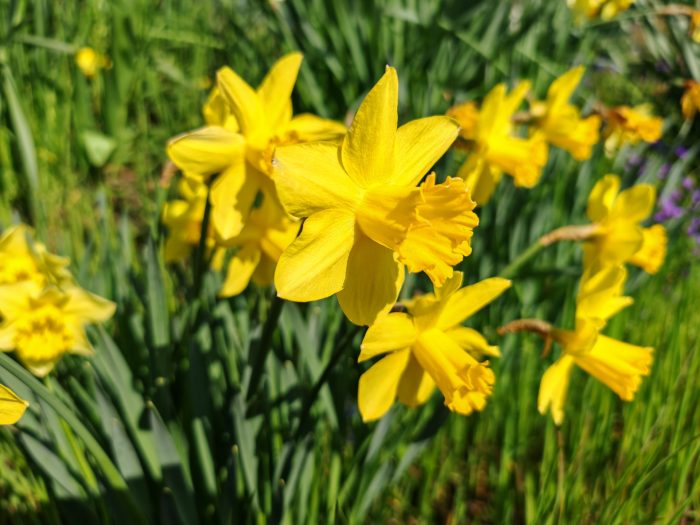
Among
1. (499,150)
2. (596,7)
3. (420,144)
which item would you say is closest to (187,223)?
(420,144)

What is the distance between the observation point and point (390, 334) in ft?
4.05

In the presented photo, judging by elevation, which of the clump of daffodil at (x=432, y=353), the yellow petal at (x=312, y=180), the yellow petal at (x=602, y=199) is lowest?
the clump of daffodil at (x=432, y=353)

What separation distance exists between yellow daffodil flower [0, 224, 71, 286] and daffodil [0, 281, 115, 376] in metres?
0.04

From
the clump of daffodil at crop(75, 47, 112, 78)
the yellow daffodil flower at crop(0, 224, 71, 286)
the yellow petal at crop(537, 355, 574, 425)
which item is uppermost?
the clump of daffodil at crop(75, 47, 112, 78)

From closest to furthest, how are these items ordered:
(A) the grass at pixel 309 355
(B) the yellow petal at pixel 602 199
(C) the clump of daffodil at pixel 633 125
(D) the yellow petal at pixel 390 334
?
(D) the yellow petal at pixel 390 334, (A) the grass at pixel 309 355, (B) the yellow petal at pixel 602 199, (C) the clump of daffodil at pixel 633 125

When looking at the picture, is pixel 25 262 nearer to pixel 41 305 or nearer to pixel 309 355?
pixel 41 305

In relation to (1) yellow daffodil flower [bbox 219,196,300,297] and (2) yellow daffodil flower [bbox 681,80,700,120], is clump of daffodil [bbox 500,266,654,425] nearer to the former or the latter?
(1) yellow daffodil flower [bbox 219,196,300,297]

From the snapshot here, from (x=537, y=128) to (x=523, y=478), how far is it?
1.16m

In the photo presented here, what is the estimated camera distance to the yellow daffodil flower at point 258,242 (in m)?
1.46

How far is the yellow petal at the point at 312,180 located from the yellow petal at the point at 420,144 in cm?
9

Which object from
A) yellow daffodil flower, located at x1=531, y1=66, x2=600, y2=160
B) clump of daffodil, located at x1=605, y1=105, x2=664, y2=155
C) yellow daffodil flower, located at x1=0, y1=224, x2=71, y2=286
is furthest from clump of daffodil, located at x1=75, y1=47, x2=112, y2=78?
clump of daffodil, located at x1=605, y1=105, x2=664, y2=155

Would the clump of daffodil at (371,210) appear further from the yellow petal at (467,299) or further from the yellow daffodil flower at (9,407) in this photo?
the yellow daffodil flower at (9,407)

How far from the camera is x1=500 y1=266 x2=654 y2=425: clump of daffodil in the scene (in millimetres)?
1428

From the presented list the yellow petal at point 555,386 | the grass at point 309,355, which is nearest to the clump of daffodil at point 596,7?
the grass at point 309,355
